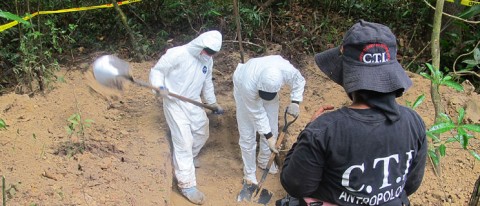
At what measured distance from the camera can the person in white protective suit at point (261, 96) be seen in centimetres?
414

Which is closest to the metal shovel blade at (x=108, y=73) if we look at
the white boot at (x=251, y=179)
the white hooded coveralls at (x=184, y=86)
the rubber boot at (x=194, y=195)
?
the white hooded coveralls at (x=184, y=86)

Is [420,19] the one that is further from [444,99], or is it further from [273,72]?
[273,72]

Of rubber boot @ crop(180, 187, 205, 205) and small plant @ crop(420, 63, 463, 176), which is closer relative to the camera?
small plant @ crop(420, 63, 463, 176)

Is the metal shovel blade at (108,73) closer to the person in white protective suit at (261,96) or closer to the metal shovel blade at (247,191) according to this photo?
the person in white protective suit at (261,96)

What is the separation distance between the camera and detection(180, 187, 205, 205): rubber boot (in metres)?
4.59

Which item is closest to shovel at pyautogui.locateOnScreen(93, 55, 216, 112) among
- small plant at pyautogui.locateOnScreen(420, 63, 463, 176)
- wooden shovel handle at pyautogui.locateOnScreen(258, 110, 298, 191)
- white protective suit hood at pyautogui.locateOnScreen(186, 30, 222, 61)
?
white protective suit hood at pyautogui.locateOnScreen(186, 30, 222, 61)

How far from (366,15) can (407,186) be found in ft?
17.1

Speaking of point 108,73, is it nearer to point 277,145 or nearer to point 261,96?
point 261,96

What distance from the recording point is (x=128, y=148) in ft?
14.5

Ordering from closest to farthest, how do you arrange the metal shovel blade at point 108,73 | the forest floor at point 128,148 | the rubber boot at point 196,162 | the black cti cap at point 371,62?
the black cti cap at point 371,62
the forest floor at point 128,148
the metal shovel blade at point 108,73
the rubber boot at point 196,162

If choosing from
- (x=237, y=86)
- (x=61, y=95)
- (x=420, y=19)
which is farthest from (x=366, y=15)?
(x=61, y=95)

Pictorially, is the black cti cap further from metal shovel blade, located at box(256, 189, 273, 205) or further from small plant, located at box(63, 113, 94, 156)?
metal shovel blade, located at box(256, 189, 273, 205)

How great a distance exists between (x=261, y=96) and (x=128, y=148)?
4.53 feet

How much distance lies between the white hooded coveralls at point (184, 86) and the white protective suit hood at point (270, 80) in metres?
0.58
